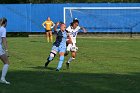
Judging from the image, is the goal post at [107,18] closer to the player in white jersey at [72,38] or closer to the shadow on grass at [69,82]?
the player in white jersey at [72,38]

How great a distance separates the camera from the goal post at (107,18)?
51375mm

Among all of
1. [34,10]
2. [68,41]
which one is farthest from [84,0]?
[68,41]

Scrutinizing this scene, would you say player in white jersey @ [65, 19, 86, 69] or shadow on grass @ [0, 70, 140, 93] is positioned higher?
player in white jersey @ [65, 19, 86, 69]

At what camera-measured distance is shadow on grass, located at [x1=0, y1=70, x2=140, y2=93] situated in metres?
13.4

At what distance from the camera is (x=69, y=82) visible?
15.2 metres

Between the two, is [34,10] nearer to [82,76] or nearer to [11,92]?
[82,76]

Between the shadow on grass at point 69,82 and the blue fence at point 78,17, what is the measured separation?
33.7 metres

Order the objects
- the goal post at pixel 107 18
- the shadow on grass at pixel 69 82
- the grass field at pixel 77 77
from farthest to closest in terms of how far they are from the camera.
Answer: the goal post at pixel 107 18 → the grass field at pixel 77 77 → the shadow on grass at pixel 69 82

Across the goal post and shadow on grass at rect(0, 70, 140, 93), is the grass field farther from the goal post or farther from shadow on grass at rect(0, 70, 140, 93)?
the goal post

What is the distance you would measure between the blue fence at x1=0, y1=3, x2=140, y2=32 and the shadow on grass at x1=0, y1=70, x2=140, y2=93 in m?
33.7

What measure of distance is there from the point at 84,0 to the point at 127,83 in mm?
47657

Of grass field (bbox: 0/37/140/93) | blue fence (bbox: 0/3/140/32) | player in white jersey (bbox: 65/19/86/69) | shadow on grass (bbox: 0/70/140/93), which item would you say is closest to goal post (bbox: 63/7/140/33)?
blue fence (bbox: 0/3/140/32)

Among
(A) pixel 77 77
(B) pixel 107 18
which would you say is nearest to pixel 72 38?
(A) pixel 77 77

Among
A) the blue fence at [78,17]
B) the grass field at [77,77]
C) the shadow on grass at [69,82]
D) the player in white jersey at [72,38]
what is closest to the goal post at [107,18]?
the blue fence at [78,17]
